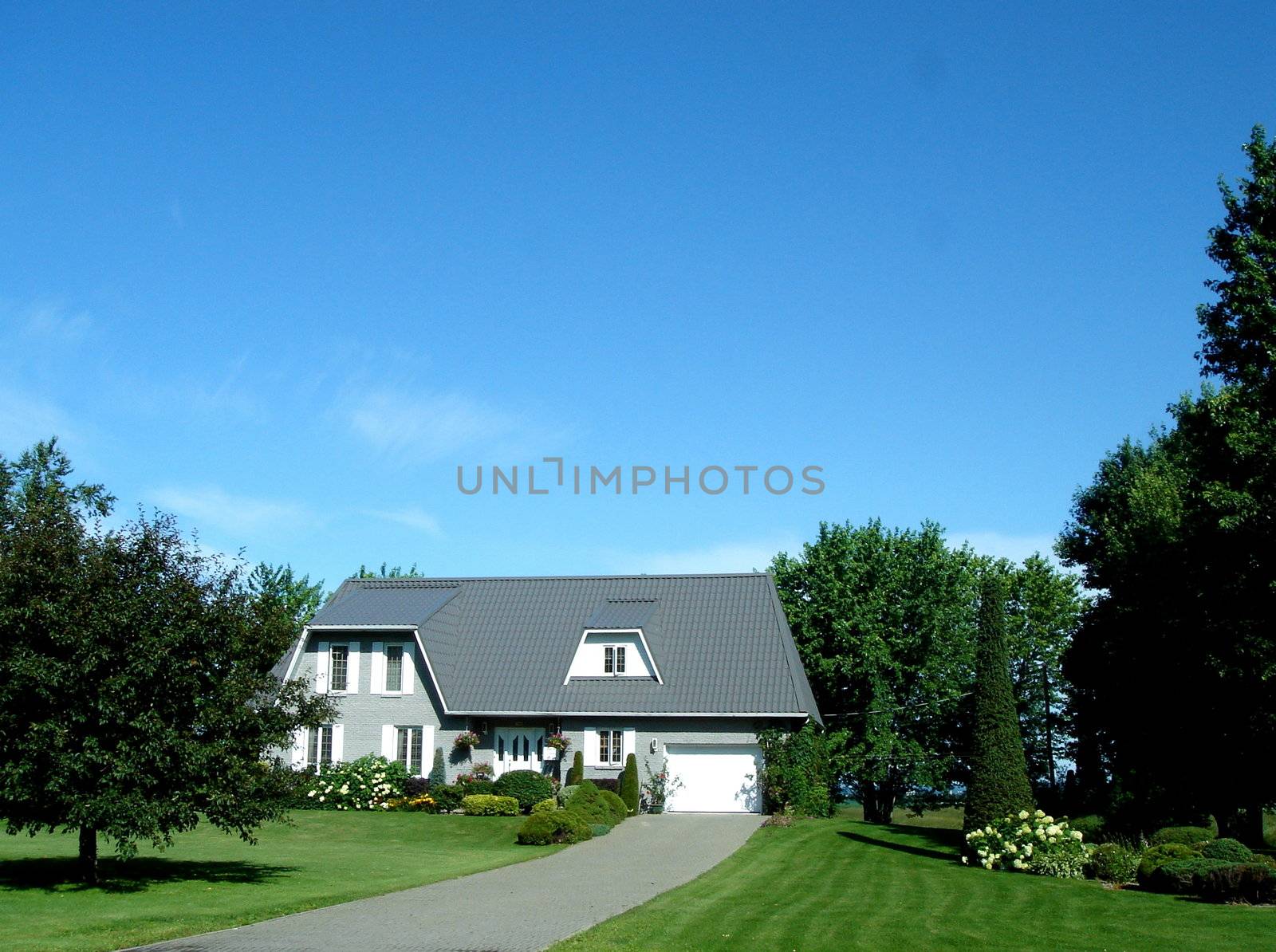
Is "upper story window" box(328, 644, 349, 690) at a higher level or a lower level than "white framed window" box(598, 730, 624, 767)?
higher

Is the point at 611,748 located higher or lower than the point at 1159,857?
higher

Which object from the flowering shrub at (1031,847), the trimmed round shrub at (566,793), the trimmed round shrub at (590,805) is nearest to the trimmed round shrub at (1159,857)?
the flowering shrub at (1031,847)

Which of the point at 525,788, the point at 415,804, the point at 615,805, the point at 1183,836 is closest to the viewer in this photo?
the point at 1183,836

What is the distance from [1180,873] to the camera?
1834cm

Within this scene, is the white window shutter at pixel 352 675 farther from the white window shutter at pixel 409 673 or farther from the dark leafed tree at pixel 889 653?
the dark leafed tree at pixel 889 653

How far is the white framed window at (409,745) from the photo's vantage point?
37.9 meters

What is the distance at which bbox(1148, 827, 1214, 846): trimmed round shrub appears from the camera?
2126cm

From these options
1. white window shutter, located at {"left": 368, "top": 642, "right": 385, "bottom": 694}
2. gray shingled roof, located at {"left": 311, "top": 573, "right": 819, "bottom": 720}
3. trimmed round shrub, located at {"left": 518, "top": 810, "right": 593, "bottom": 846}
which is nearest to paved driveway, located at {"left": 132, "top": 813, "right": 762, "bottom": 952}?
trimmed round shrub, located at {"left": 518, "top": 810, "right": 593, "bottom": 846}

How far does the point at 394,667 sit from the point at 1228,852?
27.0 m

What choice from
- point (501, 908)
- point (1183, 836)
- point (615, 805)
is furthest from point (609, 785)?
point (501, 908)

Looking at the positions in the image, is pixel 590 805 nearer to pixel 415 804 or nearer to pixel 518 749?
pixel 415 804

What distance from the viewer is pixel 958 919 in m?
16.3

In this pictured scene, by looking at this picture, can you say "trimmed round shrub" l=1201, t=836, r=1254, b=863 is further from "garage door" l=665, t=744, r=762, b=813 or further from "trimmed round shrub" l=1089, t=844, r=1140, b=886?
"garage door" l=665, t=744, r=762, b=813

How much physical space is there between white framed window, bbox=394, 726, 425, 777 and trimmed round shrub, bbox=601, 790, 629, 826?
813 centimetres
